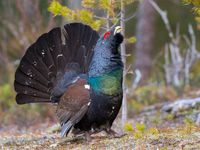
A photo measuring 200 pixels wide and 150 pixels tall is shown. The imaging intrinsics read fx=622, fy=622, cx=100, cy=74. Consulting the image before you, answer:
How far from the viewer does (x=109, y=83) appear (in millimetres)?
6961

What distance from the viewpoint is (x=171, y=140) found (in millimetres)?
6547

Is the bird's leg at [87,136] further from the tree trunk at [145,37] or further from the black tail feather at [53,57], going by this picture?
the tree trunk at [145,37]

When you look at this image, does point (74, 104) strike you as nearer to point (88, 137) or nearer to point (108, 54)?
point (88, 137)

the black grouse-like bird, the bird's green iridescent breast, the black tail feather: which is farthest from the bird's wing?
the black tail feather

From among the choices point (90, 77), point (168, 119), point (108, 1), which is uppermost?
point (108, 1)

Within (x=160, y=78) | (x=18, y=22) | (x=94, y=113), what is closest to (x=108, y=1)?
(x=94, y=113)

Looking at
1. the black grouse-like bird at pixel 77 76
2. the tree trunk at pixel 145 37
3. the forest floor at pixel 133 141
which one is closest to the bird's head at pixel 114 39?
the black grouse-like bird at pixel 77 76

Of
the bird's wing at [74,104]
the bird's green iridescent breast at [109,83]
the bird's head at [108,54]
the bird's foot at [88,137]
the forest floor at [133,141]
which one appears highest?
the bird's head at [108,54]

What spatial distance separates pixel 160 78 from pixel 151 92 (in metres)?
1.38

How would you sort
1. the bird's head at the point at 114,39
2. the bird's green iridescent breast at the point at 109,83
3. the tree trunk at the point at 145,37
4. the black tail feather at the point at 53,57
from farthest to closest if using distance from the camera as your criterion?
the tree trunk at the point at 145,37
the black tail feather at the point at 53,57
the bird's head at the point at 114,39
the bird's green iridescent breast at the point at 109,83

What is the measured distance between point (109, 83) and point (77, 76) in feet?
2.33

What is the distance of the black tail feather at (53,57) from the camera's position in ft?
25.5

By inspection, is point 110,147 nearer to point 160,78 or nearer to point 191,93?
point 191,93

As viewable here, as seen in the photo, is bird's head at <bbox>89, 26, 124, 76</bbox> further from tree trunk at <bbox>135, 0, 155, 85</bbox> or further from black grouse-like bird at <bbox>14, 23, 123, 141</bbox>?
tree trunk at <bbox>135, 0, 155, 85</bbox>
